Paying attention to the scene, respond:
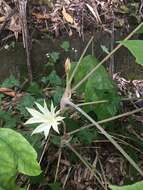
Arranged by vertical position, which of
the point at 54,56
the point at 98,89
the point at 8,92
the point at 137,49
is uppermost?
the point at 137,49

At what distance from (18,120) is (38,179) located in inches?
21.2

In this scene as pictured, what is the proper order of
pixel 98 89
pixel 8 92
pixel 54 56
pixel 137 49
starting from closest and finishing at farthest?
pixel 137 49 → pixel 98 89 → pixel 8 92 → pixel 54 56

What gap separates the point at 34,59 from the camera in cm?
286

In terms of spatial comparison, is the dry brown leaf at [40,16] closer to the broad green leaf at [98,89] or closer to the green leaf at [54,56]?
the green leaf at [54,56]

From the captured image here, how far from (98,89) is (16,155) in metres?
0.72

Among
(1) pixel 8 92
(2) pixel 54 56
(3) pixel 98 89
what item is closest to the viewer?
(3) pixel 98 89

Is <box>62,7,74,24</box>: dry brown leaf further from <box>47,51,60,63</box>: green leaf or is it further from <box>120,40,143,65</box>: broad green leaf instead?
<box>120,40,143,65</box>: broad green leaf

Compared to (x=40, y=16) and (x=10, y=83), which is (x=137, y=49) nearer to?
(x=10, y=83)

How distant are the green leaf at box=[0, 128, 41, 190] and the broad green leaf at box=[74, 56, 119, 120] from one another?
66cm

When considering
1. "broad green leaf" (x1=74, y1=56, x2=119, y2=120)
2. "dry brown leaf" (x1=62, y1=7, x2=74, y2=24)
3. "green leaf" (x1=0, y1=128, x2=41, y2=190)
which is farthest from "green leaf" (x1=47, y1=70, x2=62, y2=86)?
"green leaf" (x1=0, y1=128, x2=41, y2=190)

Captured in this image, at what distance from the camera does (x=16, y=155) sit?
4.33 ft

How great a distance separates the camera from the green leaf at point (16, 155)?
131 centimetres

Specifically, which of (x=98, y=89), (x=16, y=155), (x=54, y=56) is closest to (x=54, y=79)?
(x=54, y=56)

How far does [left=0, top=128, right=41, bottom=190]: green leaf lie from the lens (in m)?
1.31
